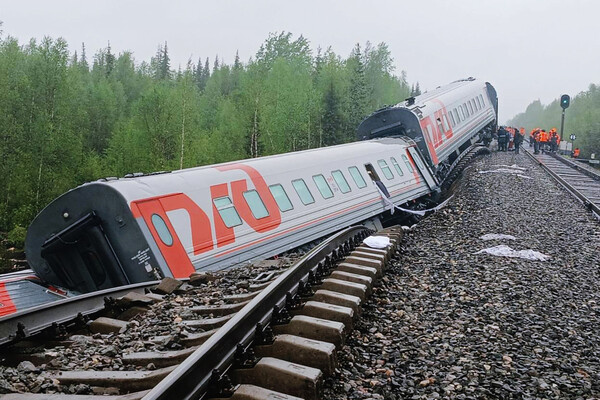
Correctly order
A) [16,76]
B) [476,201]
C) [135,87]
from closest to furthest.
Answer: [476,201] < [16,76] < [135,87]

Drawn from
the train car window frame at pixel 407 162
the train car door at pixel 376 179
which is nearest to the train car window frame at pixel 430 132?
the train car window frame at pixel 407 162

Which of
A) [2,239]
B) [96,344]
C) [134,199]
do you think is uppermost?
[134,199]

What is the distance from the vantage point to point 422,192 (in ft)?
54.2

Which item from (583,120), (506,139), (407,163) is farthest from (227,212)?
(583,120)

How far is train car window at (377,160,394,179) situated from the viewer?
14549mm

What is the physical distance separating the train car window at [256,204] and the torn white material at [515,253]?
4087 millimetres

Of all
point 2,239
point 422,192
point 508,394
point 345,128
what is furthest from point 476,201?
point 345,128

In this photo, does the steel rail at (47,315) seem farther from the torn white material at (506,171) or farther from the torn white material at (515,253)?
the torn white material at (506,171)

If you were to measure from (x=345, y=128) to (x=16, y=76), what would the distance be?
2255cm

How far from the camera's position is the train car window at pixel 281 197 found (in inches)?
400

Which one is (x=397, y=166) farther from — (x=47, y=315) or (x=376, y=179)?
(x=47, y=315)

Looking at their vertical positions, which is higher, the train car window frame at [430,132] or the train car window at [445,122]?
the train car window at [445,122]

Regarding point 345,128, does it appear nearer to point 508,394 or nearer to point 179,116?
point 179,116

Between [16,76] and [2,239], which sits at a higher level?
[16,76]
